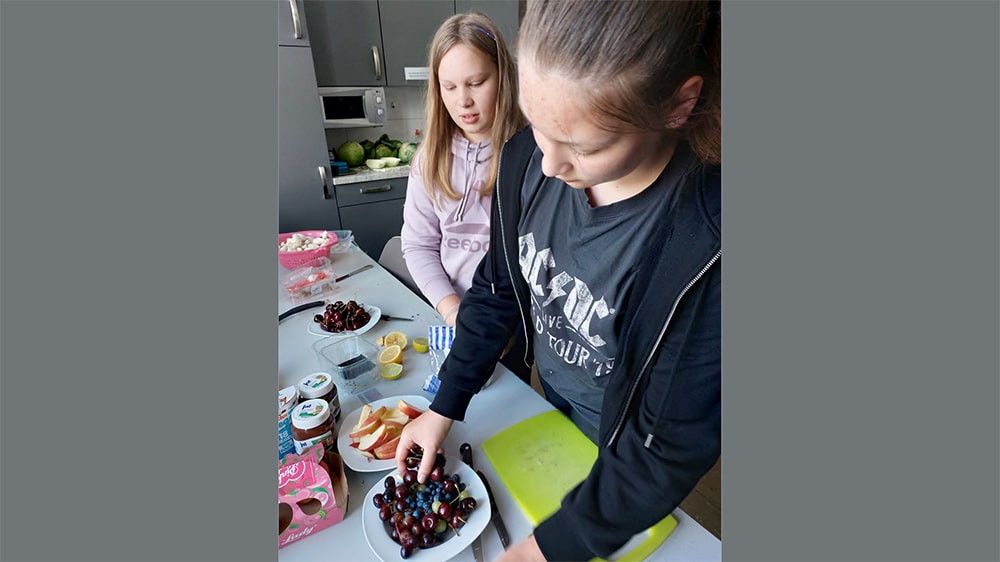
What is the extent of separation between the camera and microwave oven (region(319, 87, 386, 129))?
2.00 m

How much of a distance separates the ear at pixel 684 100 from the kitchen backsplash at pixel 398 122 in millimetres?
2160

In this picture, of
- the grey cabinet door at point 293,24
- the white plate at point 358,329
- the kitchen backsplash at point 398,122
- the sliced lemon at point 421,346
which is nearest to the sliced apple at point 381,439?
the sliced lemon at point 421,346

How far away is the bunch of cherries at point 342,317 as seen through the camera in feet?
2.80

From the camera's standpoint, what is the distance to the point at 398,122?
2340mm

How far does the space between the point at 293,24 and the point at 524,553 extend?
1955 millimetres

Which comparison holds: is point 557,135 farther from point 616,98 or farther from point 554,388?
point 554,388

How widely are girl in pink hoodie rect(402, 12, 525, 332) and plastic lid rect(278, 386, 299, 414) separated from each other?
1.08 feet

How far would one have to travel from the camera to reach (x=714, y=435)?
377 mm

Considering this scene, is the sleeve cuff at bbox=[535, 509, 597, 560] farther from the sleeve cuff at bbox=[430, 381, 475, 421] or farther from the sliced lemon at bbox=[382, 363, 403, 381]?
the sliced lemon at bbox=[382, 363, 403, 381]

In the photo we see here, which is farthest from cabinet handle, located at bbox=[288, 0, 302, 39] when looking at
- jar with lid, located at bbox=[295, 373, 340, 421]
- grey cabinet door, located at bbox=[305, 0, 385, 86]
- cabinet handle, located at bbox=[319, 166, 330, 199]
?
jar with lid, located at bbox=[295, 373, 340, 421]

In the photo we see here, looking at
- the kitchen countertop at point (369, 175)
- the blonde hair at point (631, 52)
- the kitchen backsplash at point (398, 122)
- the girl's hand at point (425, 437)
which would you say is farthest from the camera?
the kitchen backsplash at point (398, 122)

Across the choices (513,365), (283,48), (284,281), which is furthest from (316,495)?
(283,48)

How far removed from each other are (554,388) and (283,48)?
5.69ft

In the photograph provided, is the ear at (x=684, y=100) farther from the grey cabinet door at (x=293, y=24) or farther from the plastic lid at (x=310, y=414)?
the grey cabinet door at (x=293, y=24)
